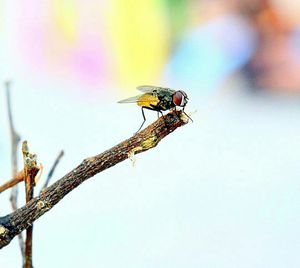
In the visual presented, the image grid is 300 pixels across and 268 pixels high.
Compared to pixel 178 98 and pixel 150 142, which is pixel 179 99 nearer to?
pixel 178 98

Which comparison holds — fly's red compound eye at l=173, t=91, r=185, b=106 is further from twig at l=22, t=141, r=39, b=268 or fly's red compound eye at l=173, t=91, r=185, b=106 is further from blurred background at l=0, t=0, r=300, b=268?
blurred background at l=0, t=0, r=300, b=268

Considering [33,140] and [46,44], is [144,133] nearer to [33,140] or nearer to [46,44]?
[33,140]

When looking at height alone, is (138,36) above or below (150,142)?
above

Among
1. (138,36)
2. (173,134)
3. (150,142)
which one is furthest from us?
(138,36)

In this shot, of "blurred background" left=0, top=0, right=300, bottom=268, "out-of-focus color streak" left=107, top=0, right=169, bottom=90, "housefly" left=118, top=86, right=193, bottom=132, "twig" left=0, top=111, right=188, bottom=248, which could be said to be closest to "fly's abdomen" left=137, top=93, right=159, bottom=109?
"housefly" left=118, top=86, right=193, bottom=132

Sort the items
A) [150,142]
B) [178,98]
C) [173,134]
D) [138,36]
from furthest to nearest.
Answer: [138,36] < [173,134] < [178,98] < [150,142]

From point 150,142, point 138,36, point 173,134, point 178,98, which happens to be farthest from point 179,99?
point 138,36

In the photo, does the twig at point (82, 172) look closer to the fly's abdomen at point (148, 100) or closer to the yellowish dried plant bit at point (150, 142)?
the yellowish dried plant bit at point (150, 142)
